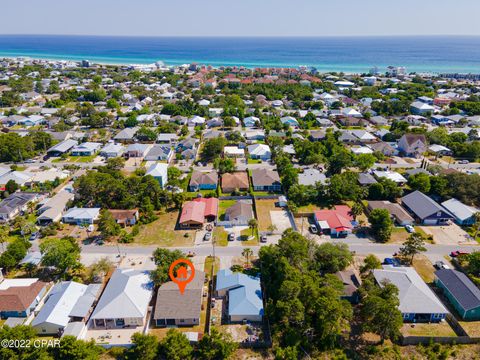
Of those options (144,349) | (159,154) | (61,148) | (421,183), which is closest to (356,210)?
(421,183)

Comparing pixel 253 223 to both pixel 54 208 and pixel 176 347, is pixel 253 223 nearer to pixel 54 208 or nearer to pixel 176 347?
pixel 176 347

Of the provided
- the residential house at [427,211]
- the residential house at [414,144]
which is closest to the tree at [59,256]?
the residential house at [427,211]

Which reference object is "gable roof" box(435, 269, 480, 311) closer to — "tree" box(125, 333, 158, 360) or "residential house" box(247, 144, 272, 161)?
"tree" box(125, 333, 158, 360)

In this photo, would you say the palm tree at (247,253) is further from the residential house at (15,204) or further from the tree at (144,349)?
the residential house at (15,204)

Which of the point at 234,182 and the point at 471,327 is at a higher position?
the point at 234,182

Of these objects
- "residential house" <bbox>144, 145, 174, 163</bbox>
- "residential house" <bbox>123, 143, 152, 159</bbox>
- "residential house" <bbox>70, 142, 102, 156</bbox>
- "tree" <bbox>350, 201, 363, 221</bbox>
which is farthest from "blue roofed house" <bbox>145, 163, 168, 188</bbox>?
"tree" <bbox>350, 201, 363, 221</bbox>

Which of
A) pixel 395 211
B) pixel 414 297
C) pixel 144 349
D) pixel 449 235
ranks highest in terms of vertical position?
pixel 144 349
